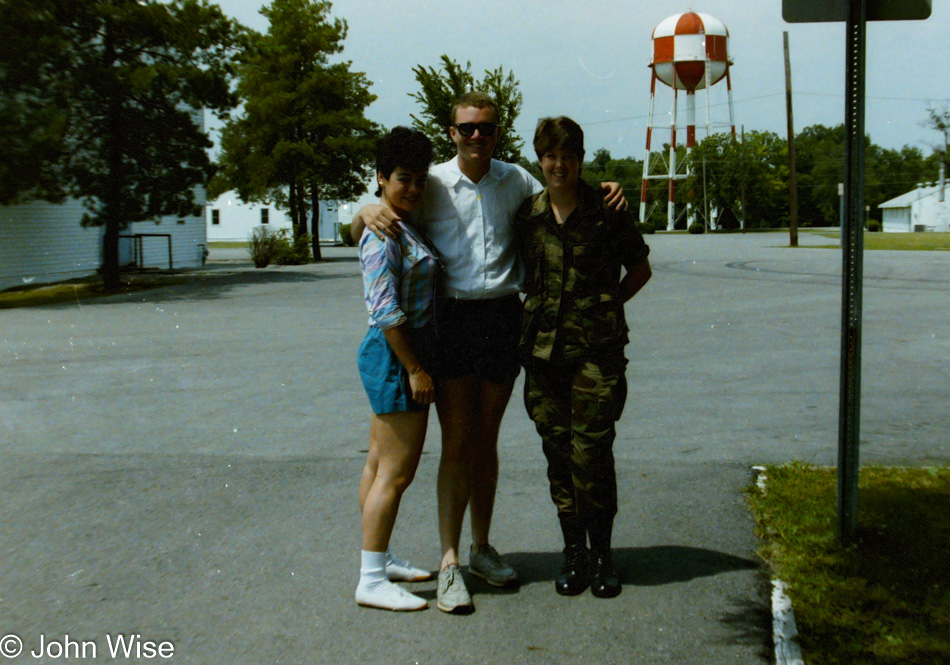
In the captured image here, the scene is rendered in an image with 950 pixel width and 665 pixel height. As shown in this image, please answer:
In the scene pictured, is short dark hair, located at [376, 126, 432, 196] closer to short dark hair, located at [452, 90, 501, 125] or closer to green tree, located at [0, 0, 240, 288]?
short dark hair, located at [452, 90, 501, 125]

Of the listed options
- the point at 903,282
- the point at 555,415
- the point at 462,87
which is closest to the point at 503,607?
the point at 555,415

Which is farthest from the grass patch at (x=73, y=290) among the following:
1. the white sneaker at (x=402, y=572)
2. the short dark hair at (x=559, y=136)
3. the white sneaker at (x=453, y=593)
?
the short dark hair at (x=559, y=136)

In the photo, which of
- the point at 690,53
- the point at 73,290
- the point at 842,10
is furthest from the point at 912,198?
the point at 842,10

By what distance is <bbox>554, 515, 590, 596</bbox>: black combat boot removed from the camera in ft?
13.3

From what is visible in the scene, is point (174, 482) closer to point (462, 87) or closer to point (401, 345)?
point (401, 345)

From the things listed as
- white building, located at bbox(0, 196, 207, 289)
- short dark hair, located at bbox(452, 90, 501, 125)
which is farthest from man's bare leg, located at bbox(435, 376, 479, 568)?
white building, located at bbox(0, 196, 207, 289)

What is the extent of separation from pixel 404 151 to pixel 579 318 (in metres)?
0.96

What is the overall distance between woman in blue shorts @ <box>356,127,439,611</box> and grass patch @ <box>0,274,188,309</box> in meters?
17.8

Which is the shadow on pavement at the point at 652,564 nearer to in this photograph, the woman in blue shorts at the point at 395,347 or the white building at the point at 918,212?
the woman in blue shorts at the point at 395,347

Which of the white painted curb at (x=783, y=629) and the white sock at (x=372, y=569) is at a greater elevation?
the white sock at (x=372, y=569)

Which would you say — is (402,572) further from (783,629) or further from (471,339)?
(783,629)

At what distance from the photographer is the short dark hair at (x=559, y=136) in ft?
12.9

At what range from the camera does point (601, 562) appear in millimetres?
4094

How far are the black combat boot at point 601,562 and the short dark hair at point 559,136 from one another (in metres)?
1.51
